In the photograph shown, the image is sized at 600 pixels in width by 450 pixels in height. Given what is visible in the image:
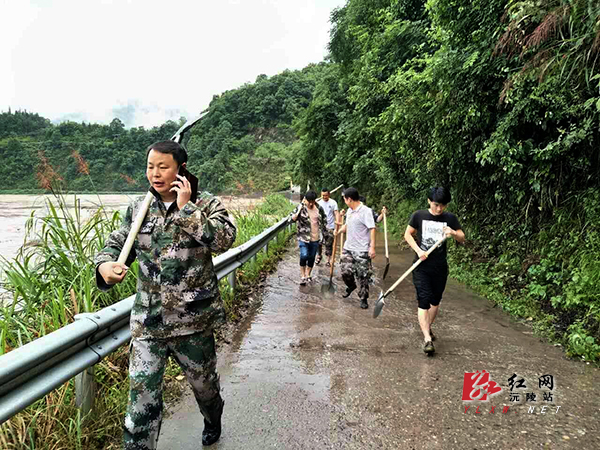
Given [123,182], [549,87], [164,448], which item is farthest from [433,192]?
[164,448]

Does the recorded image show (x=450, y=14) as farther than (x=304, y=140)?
No

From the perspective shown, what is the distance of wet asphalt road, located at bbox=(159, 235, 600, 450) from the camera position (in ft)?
9.00

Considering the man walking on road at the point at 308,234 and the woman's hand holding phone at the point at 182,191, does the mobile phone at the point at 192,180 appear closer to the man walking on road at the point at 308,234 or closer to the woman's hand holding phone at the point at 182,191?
the woman's hand holding phone at the point at 182,191

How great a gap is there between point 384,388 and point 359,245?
298 centimetres

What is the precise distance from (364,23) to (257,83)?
242ft

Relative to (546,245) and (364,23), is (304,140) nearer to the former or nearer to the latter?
(364,23)

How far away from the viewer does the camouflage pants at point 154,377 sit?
2193mm

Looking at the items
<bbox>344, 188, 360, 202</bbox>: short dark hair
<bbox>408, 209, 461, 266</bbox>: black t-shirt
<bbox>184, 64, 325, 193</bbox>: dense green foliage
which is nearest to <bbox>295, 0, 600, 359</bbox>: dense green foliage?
<bbox>408, 209, 461, 266</bbox>: black t-shirt

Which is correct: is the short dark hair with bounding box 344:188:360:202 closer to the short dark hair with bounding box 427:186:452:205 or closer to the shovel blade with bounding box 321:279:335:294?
the shovel blade with bounding box 321:279:335:294

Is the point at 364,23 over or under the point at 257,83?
under

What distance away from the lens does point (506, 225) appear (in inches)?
277

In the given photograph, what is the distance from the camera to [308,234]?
24.8 ft

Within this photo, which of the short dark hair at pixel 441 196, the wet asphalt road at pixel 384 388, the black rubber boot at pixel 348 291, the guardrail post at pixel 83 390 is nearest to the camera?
the guardrail post at pixel 83 390

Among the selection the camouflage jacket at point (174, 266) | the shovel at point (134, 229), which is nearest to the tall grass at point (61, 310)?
the camouflage jacket at point (174, 266)
